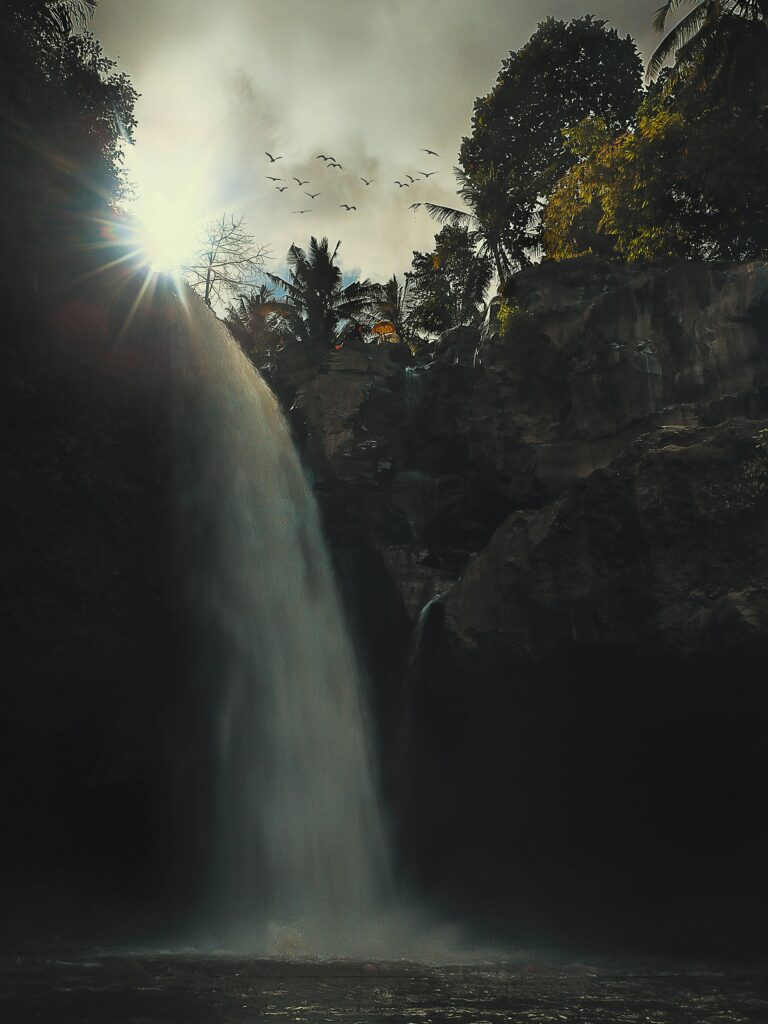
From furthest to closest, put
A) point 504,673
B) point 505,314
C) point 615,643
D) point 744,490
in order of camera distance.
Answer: point 505,314 → point 504,673 → point 615,643 → point 744,490

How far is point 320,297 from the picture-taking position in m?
30.6

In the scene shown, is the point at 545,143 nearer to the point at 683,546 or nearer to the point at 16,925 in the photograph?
the point at 683,546

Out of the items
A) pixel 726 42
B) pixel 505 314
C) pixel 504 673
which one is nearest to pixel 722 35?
pixel 726 42

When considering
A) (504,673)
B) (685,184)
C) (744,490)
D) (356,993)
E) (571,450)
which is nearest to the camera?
(356,993)

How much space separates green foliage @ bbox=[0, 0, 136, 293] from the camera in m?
12.9

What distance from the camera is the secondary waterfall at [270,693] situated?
12094 mm

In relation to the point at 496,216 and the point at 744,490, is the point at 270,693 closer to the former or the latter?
the point at 744,490

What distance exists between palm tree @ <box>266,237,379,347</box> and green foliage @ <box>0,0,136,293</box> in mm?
14127

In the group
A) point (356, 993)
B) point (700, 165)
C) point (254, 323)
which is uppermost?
point (254, 323)

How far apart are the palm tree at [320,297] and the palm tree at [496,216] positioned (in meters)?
4.62

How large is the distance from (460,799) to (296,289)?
23.0 m

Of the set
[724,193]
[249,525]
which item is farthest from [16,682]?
[724,193]

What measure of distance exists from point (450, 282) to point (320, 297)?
6514 mm

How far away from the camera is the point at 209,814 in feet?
41.9
